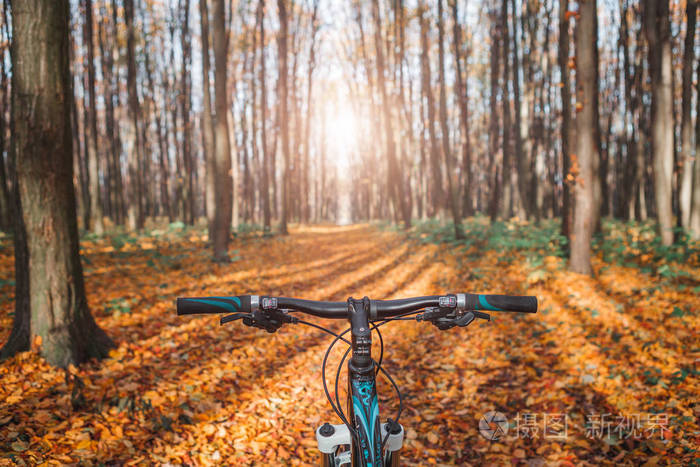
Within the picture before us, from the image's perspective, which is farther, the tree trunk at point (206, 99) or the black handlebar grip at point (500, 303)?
the tree trunk at point (206, 99)

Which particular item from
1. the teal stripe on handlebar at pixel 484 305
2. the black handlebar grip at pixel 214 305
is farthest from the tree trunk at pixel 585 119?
the black handlebar grip at pixel 214 305

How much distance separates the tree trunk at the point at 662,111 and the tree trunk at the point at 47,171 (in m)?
11.0

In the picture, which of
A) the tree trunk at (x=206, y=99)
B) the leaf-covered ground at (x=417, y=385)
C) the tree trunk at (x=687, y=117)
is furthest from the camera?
the tree trunk at (x=206, y=99)

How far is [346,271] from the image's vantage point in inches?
422

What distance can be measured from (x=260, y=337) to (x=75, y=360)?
2365mm

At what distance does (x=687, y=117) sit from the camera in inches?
375

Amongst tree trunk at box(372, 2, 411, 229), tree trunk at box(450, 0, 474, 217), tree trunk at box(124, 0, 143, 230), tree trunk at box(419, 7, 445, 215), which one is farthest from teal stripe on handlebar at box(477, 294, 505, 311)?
tree trunk at box(372, 2, 411, 229)

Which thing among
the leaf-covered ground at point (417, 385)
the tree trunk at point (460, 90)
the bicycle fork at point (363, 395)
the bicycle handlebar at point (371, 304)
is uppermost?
the tree trunk at point (460, 90)

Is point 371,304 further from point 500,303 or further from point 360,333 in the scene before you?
point 500,303

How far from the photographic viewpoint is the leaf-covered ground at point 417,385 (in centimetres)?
304

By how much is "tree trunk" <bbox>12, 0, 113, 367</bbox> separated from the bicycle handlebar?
3282mm

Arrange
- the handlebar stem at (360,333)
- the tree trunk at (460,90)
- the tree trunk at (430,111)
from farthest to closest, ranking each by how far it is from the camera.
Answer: the tree trunk at (430,111)
the tree trunk at (460,90)
the handlebar stem at (360,333)

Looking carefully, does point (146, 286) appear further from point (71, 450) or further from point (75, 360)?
point (71, 450)

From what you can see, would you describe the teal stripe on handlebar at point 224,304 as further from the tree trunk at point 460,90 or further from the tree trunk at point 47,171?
the tree trunk at point 460,90
